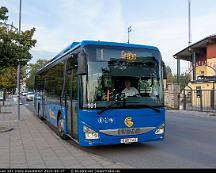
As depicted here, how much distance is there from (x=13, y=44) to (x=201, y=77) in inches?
986

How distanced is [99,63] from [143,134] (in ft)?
7.49

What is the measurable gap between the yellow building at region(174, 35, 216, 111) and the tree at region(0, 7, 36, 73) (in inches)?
690

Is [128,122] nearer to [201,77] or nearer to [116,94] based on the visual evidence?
[116,94]

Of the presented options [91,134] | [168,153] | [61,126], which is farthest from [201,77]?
[91,134]

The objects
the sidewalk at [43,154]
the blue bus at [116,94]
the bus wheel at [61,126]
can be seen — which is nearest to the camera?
the sidewalk at [43,154]

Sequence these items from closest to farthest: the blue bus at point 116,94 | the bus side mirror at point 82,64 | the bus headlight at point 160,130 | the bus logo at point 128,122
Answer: the bus side mirror at point 82,64, the blue bus at point 116,94, the bus logo at point 128,122, the bus headlight at point 160,130

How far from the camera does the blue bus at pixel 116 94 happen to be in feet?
27.6

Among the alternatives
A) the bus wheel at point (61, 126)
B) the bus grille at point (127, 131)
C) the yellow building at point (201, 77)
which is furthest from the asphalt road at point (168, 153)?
the yellow building at point (201, 77)

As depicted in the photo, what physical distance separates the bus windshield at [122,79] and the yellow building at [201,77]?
19346 mm

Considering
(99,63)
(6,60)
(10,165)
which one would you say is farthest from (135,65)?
(6,60)

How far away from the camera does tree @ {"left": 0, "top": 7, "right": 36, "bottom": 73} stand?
44.9 ft

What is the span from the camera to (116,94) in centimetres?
859

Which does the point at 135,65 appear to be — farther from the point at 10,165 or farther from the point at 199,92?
Result: the point at 199,92

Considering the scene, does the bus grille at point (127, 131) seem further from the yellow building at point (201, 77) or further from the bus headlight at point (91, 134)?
the yellow building at point (201, 77)
